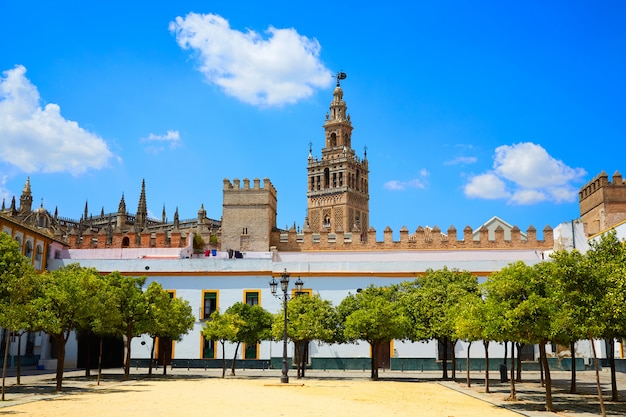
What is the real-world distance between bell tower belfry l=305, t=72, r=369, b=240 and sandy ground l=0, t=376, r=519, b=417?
6877cm

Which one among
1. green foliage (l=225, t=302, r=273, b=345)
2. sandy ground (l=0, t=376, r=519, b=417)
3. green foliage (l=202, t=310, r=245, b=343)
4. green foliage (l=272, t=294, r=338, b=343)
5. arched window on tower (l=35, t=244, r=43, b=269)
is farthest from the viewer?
arched window on tower (l=35, t=244, r=43, b=269)

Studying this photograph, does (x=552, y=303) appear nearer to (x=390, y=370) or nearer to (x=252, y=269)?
(x=390, y=370)

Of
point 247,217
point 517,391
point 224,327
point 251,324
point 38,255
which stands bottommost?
point 517,391

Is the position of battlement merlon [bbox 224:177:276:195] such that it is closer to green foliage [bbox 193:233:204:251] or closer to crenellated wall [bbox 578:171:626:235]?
green foliage [bbox 193:233:204:251]

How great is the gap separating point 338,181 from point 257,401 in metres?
77.9

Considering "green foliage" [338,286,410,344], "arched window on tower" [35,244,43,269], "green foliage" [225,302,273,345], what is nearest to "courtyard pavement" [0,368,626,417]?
"green foliage" [338,286,410,344]

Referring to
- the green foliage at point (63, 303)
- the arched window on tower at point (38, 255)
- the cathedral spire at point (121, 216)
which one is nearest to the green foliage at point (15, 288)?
the green foliage at point (63, 303)

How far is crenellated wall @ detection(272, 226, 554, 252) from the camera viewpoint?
137 feet

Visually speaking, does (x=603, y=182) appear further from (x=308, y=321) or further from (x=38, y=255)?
(x=38, y=255)

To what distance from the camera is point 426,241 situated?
142 ft

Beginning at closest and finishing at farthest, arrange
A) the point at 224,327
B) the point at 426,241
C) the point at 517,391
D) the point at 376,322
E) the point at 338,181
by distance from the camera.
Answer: the point at 517,391 → the point at 376,322 → the point at 224,327 → the point at 426,241 → the point at 338,181

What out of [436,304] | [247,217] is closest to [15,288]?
[436,304]

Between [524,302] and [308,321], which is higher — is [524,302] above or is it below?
above

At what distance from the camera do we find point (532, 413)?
15.7 meters
